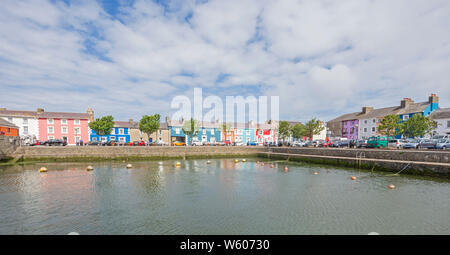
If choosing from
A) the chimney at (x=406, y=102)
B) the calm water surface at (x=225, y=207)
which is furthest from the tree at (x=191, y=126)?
the chimney at (x=406, y=102)

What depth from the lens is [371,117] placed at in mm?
57938

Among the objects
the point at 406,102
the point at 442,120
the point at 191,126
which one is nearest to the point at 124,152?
the point at 191,126

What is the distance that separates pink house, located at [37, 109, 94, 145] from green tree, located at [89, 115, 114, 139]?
339 inches

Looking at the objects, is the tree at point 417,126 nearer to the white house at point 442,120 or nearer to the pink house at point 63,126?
the white house at point 442,120

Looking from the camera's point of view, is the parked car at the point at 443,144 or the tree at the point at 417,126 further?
the tree at the point at 417,126

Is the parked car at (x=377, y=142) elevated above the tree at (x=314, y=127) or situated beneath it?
situated beneath

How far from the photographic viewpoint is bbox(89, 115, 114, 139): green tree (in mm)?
51031

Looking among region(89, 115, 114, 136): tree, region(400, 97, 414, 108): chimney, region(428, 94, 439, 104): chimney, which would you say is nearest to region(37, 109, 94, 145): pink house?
region(89, 115, 114, 136): tree

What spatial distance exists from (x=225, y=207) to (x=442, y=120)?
55960mm

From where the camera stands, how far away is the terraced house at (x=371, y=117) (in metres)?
48.5

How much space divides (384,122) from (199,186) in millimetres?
42159

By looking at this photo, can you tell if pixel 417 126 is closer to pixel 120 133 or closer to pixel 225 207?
pixel 225 207

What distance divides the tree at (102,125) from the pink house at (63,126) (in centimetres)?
861
